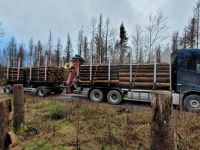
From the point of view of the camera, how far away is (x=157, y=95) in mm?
3652

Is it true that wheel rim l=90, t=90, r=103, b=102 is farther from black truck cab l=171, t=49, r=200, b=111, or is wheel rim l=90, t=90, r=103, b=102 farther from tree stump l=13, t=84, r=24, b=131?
tree stump l=13, t=84, r=24, b=131

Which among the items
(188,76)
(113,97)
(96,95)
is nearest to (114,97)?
(113,97)

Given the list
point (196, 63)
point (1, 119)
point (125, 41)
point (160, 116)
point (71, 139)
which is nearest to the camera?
point (160, 116)

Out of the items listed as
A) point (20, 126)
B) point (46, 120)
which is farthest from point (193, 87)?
point (20, 126)

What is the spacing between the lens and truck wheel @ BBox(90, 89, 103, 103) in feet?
45.5

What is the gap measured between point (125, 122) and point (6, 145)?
393 centimetres

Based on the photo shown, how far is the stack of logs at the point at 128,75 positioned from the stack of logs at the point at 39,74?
13.0ft

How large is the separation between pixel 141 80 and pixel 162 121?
920 centimetres

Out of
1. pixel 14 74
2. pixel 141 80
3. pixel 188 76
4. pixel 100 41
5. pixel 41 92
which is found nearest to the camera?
pixel 188 76

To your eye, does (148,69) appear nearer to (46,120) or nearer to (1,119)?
(46,120)

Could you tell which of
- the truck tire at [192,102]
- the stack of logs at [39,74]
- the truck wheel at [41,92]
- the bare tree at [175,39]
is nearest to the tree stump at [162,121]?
the truck tire at [192,102]

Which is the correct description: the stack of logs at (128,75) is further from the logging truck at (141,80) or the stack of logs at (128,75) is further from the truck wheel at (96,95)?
the truck wheel at (96,95)

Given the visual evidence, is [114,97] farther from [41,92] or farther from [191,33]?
[191,33]

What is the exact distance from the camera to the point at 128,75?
515 inches
